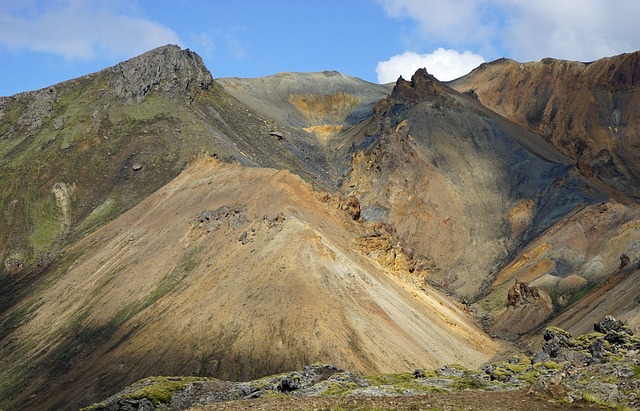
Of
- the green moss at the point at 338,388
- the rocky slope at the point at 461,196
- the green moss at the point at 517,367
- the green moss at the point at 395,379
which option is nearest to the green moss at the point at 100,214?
the rocky slope at the point at 461,196

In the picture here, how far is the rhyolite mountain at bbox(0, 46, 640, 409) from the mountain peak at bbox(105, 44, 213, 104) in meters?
0.53

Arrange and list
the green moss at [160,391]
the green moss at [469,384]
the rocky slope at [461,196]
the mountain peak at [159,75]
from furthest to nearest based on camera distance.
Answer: the mountain peak at [159,75]
the rocky slope at [461,196]
the green moss at [160,391]
the green moss at [469,384]

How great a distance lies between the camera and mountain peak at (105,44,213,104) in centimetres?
17725

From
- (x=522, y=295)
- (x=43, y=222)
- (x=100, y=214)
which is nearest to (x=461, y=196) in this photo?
(x=522, y=295)

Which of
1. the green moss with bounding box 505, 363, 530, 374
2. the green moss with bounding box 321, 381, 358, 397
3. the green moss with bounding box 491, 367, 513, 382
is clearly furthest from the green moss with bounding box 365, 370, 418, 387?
the green moss with bounding box 505, 363, 530, 374

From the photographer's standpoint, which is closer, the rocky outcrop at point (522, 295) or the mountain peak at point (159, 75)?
the rocky outcrop at point (522, 295)

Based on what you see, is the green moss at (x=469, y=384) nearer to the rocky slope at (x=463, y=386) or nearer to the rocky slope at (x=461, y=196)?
the rocky slope at (x=463, y=386)

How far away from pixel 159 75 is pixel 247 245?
96343 mm

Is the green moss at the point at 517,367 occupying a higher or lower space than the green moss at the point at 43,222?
lower

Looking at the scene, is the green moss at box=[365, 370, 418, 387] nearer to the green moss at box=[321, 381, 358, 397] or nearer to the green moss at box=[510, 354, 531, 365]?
the green moss at box=[321, 381, 358, 397]

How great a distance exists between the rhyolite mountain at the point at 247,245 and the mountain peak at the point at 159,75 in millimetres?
530

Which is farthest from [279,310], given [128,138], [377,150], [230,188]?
[377,150]

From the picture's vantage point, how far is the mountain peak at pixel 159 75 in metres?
177

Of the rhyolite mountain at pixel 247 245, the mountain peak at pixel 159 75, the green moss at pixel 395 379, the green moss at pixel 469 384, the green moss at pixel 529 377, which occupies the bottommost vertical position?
the green moss at pixel 395 379
